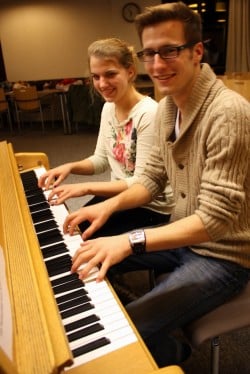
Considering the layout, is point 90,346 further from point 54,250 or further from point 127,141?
point 127,141

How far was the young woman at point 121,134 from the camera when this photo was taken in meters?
1.77

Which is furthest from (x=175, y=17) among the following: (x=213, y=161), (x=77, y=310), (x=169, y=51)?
(x=77, y=310)

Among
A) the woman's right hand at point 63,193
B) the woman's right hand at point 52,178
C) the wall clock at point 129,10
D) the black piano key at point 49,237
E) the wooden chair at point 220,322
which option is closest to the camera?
the wooden chair at point 220,322

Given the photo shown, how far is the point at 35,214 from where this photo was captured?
58.1 inches

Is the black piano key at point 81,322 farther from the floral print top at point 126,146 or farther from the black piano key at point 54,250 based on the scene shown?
the floral print top at point 126,146

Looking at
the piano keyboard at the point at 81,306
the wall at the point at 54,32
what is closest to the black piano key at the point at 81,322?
the piano keyboard at the point at 81,306

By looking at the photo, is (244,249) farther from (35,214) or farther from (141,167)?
(35,214)

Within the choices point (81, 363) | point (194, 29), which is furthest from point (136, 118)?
point (81, 363)

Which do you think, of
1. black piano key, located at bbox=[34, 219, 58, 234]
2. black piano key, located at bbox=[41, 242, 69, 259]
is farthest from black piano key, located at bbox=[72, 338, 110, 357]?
black piano key, located at bbox=[34, 219, 58, 234]

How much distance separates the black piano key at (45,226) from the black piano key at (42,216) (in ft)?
0.12

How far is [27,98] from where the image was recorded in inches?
276

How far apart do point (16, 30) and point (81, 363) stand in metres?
8.79

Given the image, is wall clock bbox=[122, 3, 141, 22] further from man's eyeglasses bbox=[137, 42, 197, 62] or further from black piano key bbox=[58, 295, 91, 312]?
black piano key bbox=[58, 295, 91, 312]

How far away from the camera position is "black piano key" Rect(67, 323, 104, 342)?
86 cm
